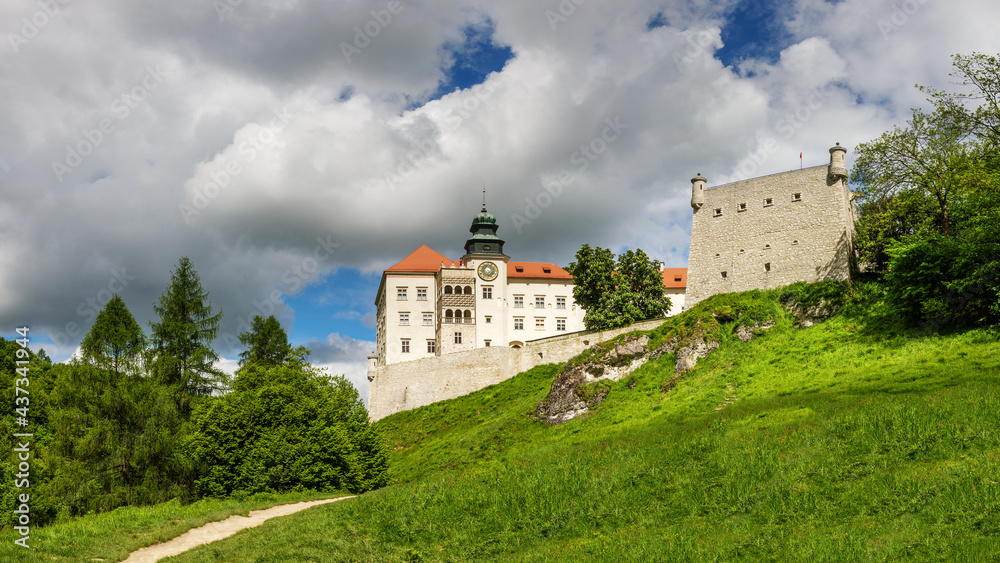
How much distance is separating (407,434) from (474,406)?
17.5 ft

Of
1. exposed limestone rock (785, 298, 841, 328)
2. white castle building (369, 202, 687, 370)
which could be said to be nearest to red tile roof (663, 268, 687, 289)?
white castle building (369, 202, 687, 370)

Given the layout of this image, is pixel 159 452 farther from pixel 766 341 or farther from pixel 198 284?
pixel 766 341

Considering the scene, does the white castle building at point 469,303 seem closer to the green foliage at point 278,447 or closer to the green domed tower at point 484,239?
the green domed tower at point 484,239

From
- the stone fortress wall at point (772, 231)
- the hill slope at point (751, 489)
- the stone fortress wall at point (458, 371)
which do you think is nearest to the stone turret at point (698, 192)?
the stone fortress wall at point (772, 231)

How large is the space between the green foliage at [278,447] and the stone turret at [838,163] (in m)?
32.2

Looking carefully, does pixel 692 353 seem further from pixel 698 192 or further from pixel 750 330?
pixel 698 192

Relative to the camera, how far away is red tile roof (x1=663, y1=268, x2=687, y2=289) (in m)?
77.3

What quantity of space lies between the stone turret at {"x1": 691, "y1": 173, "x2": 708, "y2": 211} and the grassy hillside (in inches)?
722

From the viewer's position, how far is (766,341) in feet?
126

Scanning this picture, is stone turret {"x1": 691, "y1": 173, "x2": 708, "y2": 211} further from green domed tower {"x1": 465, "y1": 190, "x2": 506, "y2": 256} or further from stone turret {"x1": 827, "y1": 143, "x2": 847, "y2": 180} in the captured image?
green domed tower {"x1": 465, "y1": 190, "x2": 506, "y2": 256}

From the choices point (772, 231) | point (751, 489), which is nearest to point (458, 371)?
point (772, 231)

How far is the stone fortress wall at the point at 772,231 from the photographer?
140 feet

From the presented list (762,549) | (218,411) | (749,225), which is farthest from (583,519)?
(749,225)

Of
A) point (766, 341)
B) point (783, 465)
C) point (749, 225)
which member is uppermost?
point (749, 225)
